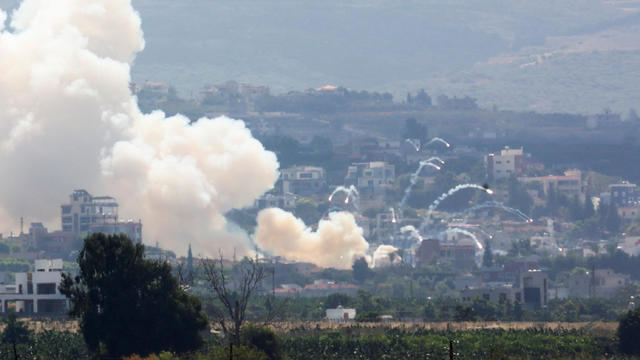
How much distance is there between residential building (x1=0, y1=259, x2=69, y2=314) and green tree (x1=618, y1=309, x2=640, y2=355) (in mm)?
55931

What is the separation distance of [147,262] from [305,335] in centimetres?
2368

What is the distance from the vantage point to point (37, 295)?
153m

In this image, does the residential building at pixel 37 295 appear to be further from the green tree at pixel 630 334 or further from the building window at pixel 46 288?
the green tree at pixel 630 334

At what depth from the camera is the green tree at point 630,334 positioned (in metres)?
109

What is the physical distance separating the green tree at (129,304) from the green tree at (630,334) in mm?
28476

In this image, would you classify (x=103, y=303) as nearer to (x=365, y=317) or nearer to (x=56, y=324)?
(x=56, y=324)

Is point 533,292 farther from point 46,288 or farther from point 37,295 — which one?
point 37,295

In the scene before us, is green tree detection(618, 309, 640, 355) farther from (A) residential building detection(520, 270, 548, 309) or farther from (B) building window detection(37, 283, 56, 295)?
(A) residential building detection(520, 270, 548, 309)

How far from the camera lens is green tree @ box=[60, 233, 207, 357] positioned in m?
94.9

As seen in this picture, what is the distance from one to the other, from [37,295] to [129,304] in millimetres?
59155

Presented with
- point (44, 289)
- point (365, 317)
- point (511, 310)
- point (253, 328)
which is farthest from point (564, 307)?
point (253, 328)

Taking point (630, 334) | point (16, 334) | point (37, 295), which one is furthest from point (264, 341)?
point (37, 295)

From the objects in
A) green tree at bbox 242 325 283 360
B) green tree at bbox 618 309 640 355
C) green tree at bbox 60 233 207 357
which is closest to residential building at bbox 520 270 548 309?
green tree at bbox 618 309 640 355

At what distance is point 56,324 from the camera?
129750mm
